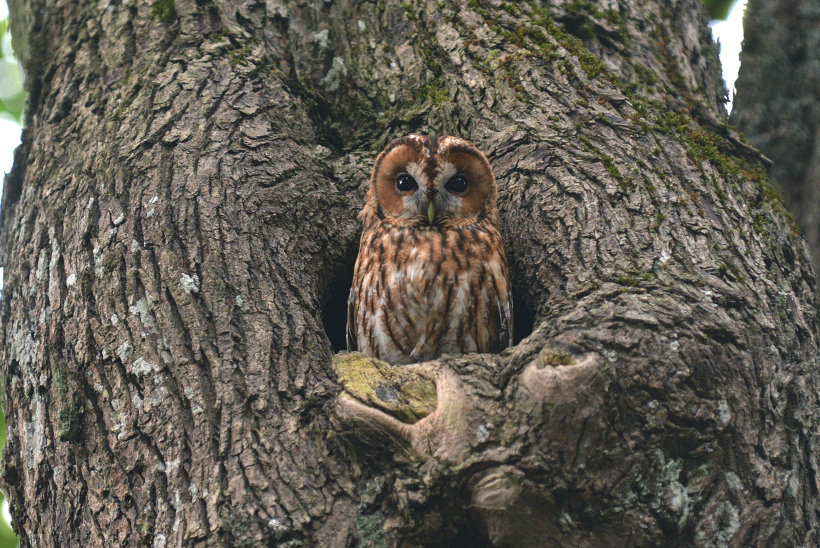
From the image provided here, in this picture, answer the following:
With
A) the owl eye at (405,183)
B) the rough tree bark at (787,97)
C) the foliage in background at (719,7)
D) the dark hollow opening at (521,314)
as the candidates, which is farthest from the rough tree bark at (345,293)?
the foliage in background at (719,7)

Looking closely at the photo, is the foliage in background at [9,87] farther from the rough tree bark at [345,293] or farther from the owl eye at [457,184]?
the owl eye at [457,184]

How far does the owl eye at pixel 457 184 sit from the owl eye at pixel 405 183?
14cm

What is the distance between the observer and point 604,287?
2.59 m

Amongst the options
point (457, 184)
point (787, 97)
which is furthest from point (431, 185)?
point (787, 97)

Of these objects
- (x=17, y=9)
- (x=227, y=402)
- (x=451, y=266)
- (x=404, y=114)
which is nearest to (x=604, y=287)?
(x=451, y=266)

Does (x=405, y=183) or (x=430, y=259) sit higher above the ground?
(x=405, y=183)

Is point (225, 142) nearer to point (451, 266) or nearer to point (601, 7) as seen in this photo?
point (451, 266)

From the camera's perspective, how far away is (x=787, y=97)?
4207mm

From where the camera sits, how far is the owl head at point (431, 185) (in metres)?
3.34

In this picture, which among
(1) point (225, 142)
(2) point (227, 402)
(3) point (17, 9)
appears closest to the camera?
(2) point (227, 402)

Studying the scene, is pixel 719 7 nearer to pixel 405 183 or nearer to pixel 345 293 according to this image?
pixel 405 183

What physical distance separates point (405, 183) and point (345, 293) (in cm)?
61

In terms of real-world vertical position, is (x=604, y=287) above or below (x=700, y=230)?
below

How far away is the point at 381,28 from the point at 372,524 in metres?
2.50
